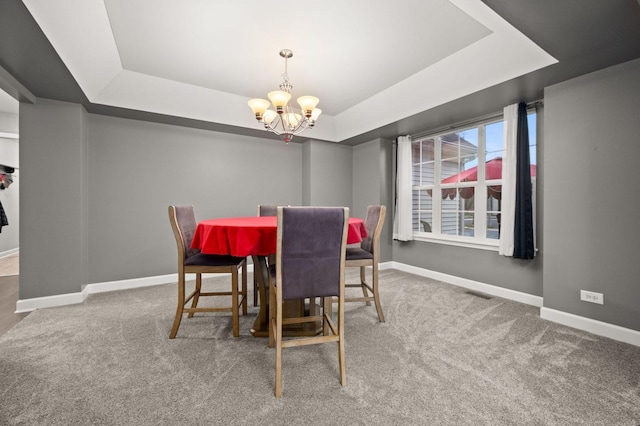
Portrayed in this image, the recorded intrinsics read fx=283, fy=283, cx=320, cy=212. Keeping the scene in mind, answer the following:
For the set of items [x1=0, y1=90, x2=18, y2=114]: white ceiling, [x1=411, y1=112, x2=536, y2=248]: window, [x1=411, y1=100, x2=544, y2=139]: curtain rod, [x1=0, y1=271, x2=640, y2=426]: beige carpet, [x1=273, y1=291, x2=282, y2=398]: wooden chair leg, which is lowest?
[x1=0, y1=271, x2=640, y2=426]: beige carpet

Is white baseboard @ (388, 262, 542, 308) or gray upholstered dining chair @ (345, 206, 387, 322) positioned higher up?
gray upholstered dining chair @ (345, 206, 387, 322)

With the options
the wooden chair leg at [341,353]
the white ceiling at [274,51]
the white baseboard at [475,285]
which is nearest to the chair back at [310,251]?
the wooden chair leg at [341,353]

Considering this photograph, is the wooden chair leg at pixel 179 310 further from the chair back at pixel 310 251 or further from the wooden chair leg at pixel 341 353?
the wooden chair leg at pixel 341 353

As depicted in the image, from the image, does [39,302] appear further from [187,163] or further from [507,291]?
[507,291]

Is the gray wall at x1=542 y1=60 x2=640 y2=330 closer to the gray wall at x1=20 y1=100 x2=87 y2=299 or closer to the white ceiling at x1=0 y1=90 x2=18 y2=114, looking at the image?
the gray wall at x1=20 y1=100 x2=87 y2=299

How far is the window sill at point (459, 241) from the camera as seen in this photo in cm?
354

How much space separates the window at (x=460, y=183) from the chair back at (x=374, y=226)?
1.66 metres

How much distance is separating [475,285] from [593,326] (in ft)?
4.26

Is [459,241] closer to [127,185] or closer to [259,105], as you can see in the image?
[259,105]

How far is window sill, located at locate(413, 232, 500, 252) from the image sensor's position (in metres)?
3.54

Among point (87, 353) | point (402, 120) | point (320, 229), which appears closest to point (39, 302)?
point (87, 353)

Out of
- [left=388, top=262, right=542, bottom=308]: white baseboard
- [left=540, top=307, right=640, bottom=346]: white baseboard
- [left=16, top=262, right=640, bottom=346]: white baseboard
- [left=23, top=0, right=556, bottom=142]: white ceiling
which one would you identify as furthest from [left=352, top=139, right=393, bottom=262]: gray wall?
[left=540, top=307, right=640, bottom=346]: white baseboard

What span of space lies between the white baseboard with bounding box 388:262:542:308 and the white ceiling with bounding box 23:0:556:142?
90.2 inches

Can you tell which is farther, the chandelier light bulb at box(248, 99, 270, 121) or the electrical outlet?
the chandelier light bulb at box(248, 99, 270, 121)
